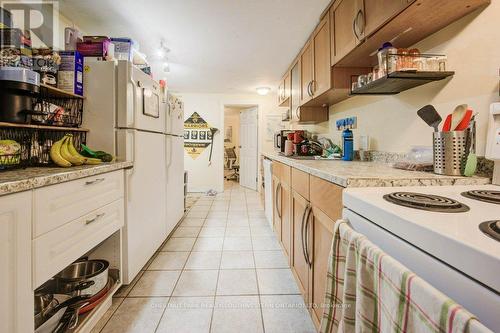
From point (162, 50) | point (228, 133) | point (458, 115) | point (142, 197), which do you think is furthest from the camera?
point (228, 133)

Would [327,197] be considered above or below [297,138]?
below

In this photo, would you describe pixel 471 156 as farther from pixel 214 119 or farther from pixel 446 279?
pixel 214 119

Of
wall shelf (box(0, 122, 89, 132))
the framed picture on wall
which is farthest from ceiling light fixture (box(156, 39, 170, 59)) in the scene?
the framed picture on wall

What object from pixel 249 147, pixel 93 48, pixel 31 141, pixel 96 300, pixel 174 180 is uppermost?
pixel 93 48

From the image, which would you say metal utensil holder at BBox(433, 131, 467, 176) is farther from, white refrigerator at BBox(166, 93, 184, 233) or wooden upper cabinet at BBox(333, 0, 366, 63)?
white refrigerator at BBox(166, 93, 184, 233)

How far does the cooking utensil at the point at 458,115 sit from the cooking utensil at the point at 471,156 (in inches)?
1.7

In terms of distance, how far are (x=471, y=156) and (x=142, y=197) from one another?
6.29 feet

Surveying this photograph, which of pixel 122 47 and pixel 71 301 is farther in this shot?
pixel 122 47

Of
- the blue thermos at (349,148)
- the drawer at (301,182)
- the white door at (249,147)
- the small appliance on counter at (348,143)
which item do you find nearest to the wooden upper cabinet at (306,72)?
the small appliance on counter at (348,143)

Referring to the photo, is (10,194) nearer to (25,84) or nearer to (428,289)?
(25,84)

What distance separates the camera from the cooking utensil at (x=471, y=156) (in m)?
0.95

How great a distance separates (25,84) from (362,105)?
222 cm

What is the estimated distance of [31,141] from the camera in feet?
4.51

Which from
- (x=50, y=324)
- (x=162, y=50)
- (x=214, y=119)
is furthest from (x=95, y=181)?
(x=214, y=119)
